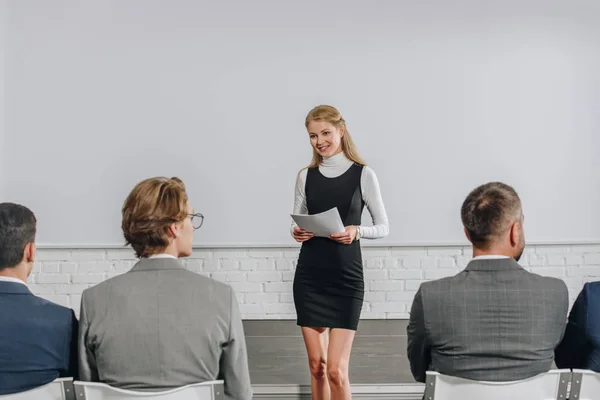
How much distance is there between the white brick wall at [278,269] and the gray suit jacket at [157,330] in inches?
120

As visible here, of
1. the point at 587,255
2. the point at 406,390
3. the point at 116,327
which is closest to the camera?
the point at 116,327

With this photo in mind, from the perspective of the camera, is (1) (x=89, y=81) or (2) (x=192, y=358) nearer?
(2) (x=192, y=358)

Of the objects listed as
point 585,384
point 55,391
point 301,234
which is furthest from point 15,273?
point 585,384

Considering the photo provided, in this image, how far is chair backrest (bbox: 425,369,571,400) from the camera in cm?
155

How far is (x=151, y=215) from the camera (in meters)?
1.78

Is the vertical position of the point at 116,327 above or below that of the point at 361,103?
below

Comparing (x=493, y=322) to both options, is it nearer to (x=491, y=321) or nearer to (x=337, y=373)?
(x=491, y=321)

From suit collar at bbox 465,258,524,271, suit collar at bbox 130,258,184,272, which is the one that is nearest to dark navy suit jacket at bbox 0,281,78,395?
suit collar at bbox 130,258,184,272

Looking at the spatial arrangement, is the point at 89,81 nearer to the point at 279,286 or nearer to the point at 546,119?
the point at 279,286

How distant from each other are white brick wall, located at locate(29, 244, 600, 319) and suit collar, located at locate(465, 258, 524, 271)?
9.89 feet

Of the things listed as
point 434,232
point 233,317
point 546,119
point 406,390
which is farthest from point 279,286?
point 233,317

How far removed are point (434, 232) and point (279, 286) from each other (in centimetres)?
117

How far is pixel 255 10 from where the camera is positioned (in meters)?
4.73

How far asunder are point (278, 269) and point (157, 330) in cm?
313
